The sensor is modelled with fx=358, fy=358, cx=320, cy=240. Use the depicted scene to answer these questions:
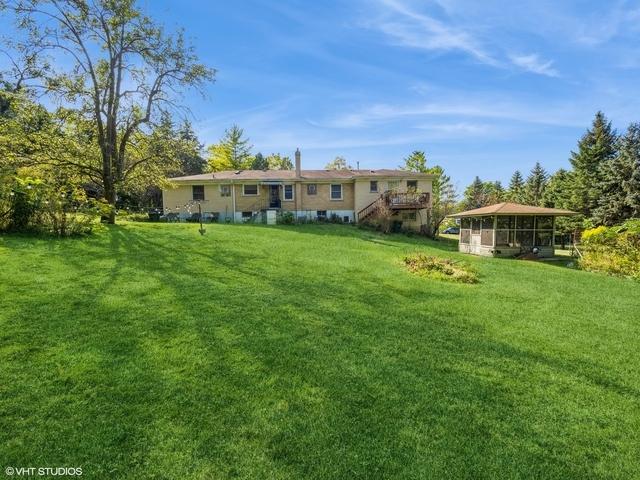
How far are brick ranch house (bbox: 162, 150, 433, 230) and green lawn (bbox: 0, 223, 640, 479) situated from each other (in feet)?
64.0

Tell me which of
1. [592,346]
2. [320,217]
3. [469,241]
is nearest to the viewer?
[592,346]

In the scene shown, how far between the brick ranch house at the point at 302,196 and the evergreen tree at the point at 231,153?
15591mm

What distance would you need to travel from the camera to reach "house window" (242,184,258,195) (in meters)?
27.4

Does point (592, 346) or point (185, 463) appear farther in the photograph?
point (592, 346)

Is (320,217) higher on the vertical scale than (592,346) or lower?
higher

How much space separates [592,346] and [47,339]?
751 centimetres

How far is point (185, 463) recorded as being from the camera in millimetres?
2697

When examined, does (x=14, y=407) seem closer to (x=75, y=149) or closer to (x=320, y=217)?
(x=75, y=149)

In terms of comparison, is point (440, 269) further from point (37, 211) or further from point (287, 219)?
point (287, 219)

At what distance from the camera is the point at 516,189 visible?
53.6m

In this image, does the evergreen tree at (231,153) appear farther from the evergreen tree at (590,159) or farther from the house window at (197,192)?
the evergreen tree at (590,159)

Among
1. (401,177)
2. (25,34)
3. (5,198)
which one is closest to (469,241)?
(401,177)

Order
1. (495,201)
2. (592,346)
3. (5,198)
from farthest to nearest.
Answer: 1. (495,201)
2. (5,198)
3. (592,346)

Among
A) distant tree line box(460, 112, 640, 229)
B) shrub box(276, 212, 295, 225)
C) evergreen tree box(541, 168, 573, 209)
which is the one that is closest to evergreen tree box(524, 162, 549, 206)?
distant tree line box(460, 112, 640, 229)
